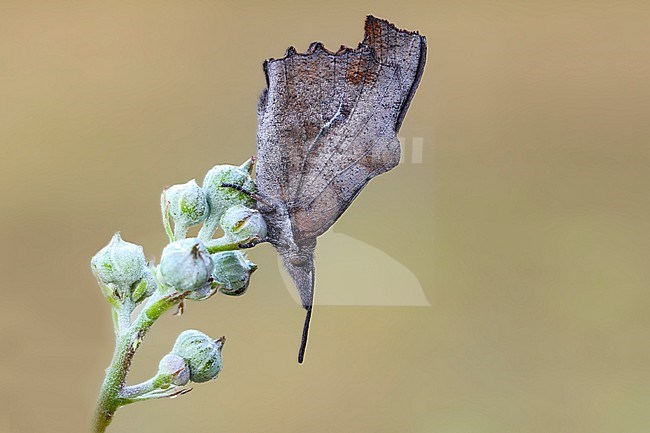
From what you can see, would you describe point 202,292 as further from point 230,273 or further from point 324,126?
point 324,126

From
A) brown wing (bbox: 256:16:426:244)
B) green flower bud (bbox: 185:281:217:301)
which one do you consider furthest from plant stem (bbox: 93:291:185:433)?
brown wing (bbox: 256:16:426:244)

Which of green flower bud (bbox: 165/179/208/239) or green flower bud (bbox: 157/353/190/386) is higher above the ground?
Answer: green flower bud (bbox: 165/179/208/239)

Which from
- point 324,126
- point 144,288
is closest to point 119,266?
point 144,288

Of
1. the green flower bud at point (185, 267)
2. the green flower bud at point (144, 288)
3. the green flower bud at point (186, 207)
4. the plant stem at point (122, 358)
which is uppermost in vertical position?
the green flower bud at point (186, 207)

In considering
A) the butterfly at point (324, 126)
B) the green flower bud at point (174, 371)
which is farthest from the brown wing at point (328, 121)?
the green flower bud at point (174, 371)

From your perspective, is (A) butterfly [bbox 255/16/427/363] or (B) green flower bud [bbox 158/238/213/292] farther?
(A) butterfly [bbox 255/16/427/363]

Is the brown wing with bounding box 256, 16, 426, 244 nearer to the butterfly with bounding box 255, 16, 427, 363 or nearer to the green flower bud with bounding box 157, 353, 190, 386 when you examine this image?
the butterfly with bounding box 255, 16, 427, 363

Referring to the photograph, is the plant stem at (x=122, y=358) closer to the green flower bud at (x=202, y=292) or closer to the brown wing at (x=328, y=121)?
the green flower bud at (x=202, y=292)
